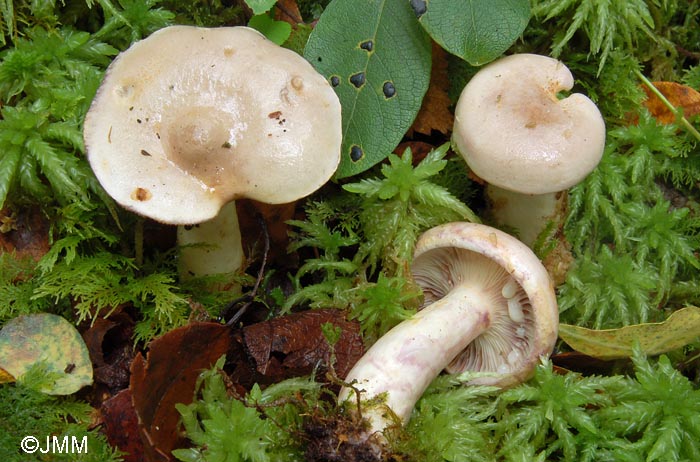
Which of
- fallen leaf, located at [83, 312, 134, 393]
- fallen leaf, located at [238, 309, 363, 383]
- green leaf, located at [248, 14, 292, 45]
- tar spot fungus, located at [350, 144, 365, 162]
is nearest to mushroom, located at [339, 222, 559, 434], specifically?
fallen leaf, located at [238, 309, 363, 383]

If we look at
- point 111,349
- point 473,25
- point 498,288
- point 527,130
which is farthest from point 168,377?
point 473,25

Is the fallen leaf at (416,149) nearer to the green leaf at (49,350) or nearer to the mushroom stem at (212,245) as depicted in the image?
the mushroom stem at (212,245)

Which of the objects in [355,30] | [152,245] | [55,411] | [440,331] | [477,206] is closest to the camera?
[55,411]

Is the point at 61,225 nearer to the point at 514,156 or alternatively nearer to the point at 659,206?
the point at 514,156

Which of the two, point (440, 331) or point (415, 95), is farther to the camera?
point (415, 95)

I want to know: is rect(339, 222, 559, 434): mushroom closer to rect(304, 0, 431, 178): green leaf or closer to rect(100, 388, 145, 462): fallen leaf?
Result: rect(304, 0, 431, 178): green leaf

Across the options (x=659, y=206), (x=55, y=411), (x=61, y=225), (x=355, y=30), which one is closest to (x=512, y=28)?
(x=355, y=30)

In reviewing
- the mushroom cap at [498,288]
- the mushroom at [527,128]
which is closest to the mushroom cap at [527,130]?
the mushroom at [527,128]
